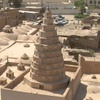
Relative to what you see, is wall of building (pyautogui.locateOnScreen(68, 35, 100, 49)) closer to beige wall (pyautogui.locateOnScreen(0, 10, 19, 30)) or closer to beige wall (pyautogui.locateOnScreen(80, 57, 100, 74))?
beige wall (pyautogui.locateOnScreen(0, 10, 19, 30))

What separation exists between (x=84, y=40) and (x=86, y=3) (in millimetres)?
43405

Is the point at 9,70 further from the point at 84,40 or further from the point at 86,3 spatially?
the point at 86,3

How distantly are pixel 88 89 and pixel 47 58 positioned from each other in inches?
196

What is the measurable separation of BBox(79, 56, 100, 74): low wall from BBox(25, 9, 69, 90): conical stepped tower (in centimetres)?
715

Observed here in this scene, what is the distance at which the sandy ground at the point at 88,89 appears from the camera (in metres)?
21.0

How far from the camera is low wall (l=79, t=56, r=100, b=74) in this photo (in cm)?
2650

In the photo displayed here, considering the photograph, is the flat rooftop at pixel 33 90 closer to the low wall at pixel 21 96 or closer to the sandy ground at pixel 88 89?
the low wall at pixel 21 96

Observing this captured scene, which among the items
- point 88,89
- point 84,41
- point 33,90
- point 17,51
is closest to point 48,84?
point 33,90

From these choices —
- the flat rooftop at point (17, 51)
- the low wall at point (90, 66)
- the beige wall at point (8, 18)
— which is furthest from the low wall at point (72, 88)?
the beige wall at point (8, 18)

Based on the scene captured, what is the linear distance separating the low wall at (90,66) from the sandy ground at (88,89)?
3.83 ft

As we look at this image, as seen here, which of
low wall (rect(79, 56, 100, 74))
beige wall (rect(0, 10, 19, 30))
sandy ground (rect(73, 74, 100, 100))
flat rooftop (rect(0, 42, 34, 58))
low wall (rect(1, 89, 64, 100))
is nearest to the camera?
low wall (rect(1, 89, 64, 100))

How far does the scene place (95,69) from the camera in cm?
2670

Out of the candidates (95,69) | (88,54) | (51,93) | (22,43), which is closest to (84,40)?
(88,54)

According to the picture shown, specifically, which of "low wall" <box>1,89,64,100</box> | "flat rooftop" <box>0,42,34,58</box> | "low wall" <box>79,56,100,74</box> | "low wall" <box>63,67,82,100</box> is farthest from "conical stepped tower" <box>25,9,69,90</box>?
"flat rooftop" <box>0,42,34,58</box>
